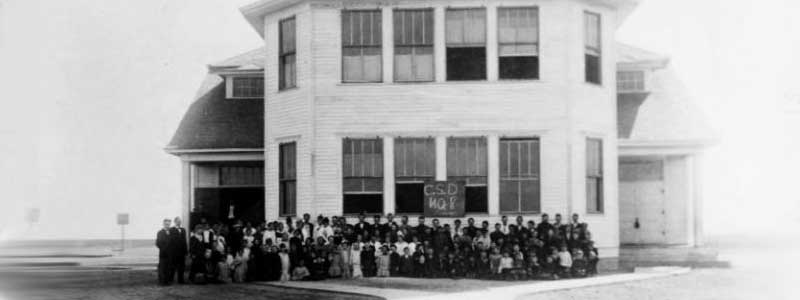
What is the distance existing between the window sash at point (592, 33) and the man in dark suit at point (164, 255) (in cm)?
1067

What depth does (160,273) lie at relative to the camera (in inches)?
805

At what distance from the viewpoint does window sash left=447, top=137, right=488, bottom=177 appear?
23.1 metres

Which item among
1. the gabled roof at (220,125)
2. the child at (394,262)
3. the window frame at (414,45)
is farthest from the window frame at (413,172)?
the gabled roof at (220,125)

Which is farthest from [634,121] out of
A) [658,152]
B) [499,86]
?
[499,86]

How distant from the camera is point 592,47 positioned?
2377cm

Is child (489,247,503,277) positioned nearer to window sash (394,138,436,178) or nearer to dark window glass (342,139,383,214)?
window sash (394,138,436,178)

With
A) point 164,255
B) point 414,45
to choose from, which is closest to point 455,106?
point 414,45

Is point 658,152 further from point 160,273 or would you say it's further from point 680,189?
point 160,273

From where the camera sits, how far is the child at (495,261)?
20656mm

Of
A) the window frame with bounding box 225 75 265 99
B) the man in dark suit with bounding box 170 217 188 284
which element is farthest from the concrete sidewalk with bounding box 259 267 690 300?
the window frame with bounding box 225 75 265 99

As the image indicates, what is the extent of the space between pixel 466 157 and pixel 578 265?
3.85m

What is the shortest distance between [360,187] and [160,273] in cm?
523

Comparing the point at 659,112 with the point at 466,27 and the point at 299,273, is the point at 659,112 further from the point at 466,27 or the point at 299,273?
the point at 299,273

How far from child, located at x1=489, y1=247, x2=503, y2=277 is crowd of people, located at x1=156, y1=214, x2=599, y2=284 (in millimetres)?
21
